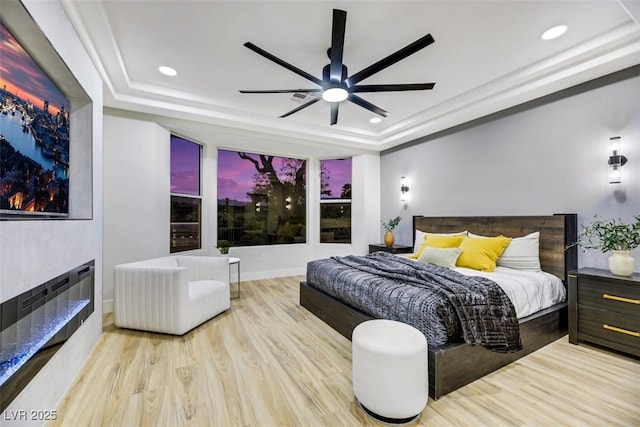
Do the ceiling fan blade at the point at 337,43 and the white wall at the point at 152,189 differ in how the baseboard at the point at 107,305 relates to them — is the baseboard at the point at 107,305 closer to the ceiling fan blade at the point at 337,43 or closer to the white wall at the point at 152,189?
the white wall at the point at 152,189

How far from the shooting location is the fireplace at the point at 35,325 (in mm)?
1358

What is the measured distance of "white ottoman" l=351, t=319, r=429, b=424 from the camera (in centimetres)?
166

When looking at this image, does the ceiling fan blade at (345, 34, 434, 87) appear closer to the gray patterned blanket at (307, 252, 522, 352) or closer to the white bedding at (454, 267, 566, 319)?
the gray patterned blanket at (307, 252, 522, 352)

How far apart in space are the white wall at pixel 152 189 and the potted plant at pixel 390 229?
0.44 metres

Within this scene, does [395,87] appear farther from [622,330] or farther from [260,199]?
[260,199]

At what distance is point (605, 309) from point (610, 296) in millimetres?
127

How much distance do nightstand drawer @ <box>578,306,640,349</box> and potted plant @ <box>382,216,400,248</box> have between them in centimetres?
273

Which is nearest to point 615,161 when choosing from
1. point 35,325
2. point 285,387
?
point 285,387

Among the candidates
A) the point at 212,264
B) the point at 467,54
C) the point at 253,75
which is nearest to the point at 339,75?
the point at 253,75

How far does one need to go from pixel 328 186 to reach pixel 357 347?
4.66 meters

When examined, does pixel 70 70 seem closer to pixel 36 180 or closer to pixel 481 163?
pixel 36 180

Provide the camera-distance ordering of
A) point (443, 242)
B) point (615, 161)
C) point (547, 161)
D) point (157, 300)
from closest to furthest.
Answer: point (615, 161) < point (157, 300) < point (547, 161) < point (443, 242)

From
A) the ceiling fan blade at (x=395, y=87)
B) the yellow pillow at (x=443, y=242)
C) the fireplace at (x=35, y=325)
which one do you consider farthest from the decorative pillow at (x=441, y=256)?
the fireplace at (x=35, y=325)

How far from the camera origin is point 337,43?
2082mm
